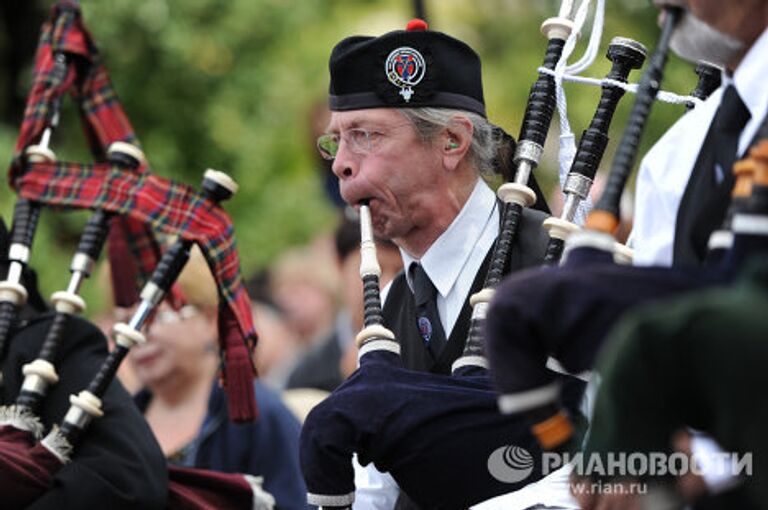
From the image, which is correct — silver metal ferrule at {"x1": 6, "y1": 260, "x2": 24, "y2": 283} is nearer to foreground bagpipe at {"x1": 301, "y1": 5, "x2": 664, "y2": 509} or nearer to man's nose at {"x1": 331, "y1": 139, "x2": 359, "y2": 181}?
man's nose at {"x1": 331, "y1": 139, "x2": 359, "y2": 181}

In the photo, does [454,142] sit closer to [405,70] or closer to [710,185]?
[405,70]

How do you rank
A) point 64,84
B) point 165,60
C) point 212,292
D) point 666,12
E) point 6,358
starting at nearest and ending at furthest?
1. point 666,12
2. point 6,358
3. point 64,84
4. point 212,292
5. point 165,60

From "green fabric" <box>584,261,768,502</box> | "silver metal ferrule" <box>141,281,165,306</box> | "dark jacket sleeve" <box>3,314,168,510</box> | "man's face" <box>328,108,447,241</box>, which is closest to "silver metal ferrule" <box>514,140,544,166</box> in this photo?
"man's face" <box>328,108,447,241</box>

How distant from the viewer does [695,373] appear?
8.43ft

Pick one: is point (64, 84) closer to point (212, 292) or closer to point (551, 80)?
point (212, 292)

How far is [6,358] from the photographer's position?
5.00m

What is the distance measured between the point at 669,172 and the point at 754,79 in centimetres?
28

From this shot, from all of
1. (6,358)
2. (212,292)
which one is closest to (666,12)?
(6,358)

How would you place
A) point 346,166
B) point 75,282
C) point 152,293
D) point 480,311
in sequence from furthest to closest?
point 75,282 < point 152,293 < point 346,166 < point 480,311

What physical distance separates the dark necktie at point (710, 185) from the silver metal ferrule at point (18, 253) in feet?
8.37

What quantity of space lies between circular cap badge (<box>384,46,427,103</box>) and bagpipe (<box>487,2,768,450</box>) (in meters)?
1.54

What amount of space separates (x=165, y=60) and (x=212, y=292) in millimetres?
5407

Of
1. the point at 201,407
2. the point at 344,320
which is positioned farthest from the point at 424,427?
the point at 344,320

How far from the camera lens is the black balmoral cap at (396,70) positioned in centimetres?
448
